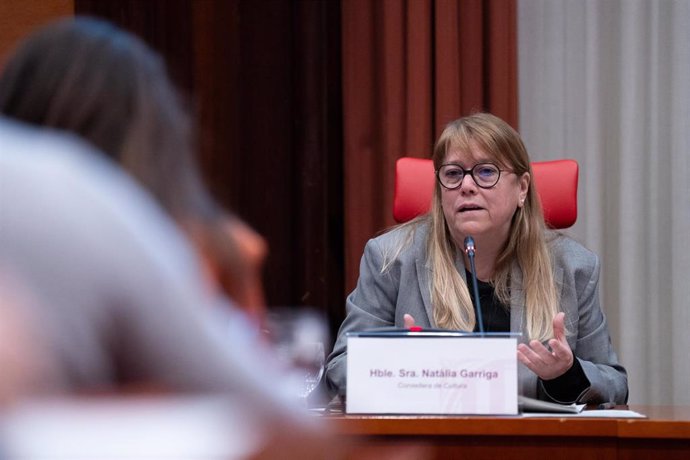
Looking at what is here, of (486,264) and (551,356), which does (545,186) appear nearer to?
(486,264)

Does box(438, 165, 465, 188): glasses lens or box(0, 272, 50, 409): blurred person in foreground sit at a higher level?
box(438, 165, 465, 188): glasses lens

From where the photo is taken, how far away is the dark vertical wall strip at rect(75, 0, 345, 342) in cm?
354

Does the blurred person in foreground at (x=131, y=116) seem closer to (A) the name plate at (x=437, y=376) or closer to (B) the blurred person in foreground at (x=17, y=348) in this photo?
(B) the blurred person in foreground at (x=17, y=348)

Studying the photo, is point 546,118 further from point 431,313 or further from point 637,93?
point 431,313

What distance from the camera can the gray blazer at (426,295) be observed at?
242 cm

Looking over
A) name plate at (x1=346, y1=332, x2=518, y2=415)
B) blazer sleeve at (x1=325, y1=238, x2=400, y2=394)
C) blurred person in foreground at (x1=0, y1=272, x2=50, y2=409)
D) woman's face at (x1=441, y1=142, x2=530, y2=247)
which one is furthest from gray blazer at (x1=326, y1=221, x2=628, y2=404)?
blurred person in foreground at (x1=0, y1=272, x2=50, y2=409)

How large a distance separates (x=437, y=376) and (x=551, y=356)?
354 millimetres

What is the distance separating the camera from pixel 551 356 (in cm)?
200

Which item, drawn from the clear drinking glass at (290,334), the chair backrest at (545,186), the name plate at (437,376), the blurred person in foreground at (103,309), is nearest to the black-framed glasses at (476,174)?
the chair backrest at (545,186)

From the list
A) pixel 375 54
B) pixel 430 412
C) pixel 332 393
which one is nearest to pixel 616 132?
pixel 375 54

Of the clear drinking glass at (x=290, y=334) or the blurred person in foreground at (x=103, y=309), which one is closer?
the blurred person in foreground at (x=103, y=309)

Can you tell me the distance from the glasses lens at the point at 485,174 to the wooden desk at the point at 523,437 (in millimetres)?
863

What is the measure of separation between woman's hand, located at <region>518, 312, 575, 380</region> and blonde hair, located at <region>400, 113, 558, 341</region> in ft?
1.01

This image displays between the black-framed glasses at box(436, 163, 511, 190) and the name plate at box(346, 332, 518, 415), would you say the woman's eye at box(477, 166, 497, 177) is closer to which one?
the black-framed glasses at box(436, 163, 511, 190)
